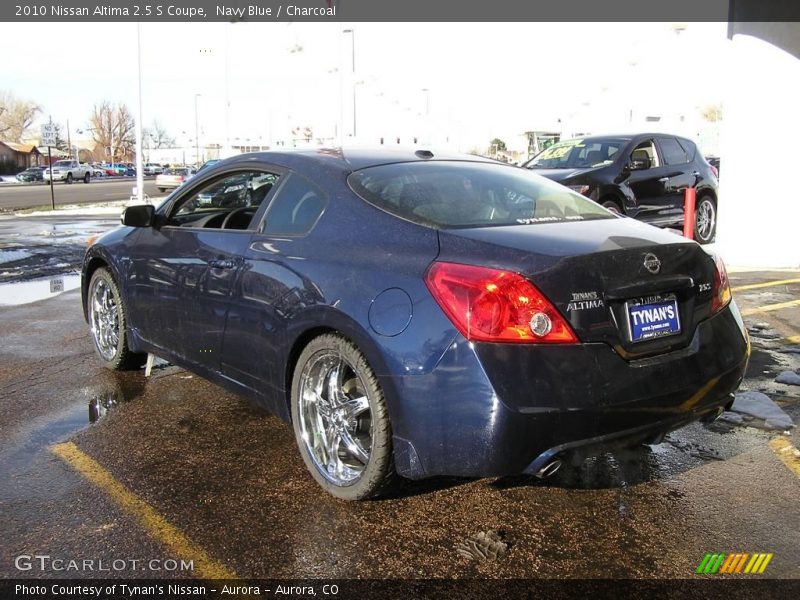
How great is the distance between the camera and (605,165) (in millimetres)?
10352

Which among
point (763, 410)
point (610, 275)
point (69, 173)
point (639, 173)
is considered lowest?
point (763, 410)

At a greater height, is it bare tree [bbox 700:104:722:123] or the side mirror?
bare tree [bbox 700:104:722:123]

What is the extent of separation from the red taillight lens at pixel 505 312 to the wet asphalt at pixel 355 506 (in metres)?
0.88

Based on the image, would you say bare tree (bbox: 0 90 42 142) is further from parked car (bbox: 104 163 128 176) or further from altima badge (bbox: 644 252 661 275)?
altima badge (bbox: 644 252 661 275)

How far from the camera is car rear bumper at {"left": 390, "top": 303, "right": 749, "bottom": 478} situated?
8.83ft

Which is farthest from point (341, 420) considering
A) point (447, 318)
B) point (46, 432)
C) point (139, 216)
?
point (139, 216)

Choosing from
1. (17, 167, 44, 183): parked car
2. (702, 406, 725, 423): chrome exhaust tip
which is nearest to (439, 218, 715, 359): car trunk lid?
(702, 406, 725, 423): chrome exhaust tip

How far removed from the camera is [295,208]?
3.73m

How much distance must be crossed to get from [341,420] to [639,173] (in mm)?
8637

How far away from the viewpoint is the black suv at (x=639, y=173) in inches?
401

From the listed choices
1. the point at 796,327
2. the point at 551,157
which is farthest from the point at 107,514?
the point at 551,157

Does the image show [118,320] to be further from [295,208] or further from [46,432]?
[295,208]

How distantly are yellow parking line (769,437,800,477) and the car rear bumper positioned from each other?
3.65 ft

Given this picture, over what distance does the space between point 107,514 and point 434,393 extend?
5.17 feet
